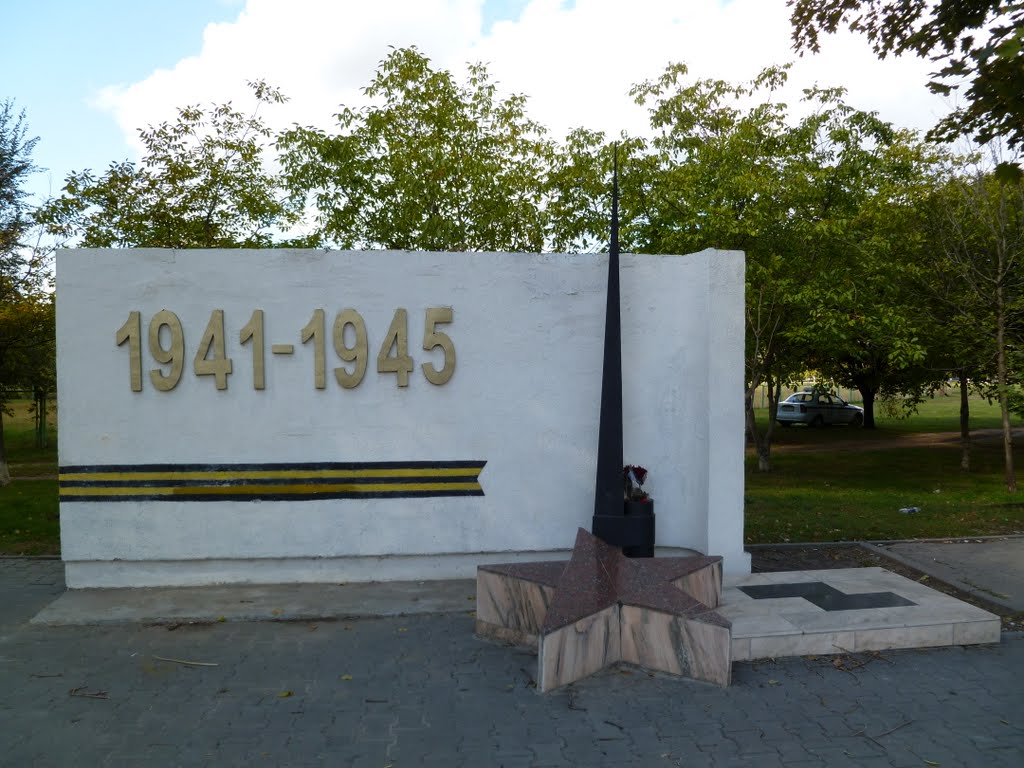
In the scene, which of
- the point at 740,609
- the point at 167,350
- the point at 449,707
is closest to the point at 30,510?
the point at 167,350

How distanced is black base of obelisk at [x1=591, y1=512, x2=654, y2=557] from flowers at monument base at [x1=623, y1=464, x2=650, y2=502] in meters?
0.21

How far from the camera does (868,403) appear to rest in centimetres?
3091

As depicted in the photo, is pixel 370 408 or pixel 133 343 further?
pixel 370 408

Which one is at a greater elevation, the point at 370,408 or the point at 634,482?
the point at 370,408

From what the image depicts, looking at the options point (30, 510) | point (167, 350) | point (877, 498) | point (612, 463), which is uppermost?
point (167, 350)

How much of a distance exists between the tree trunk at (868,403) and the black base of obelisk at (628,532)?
76.6ft

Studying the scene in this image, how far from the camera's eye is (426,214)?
14.7 m

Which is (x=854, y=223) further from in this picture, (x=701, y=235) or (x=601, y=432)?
(x=601, y=432)

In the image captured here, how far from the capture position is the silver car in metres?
33.7

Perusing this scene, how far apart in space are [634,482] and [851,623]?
2.26m

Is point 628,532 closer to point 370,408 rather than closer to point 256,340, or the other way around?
point 370,408

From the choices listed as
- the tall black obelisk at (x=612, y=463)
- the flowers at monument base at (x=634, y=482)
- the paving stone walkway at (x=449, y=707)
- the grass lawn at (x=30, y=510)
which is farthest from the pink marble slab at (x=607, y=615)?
the grass lawn at (x=30, y=510)

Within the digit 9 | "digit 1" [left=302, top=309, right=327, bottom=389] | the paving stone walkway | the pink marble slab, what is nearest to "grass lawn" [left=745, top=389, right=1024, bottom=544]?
the pink marble slab

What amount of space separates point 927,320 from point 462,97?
404 inches
